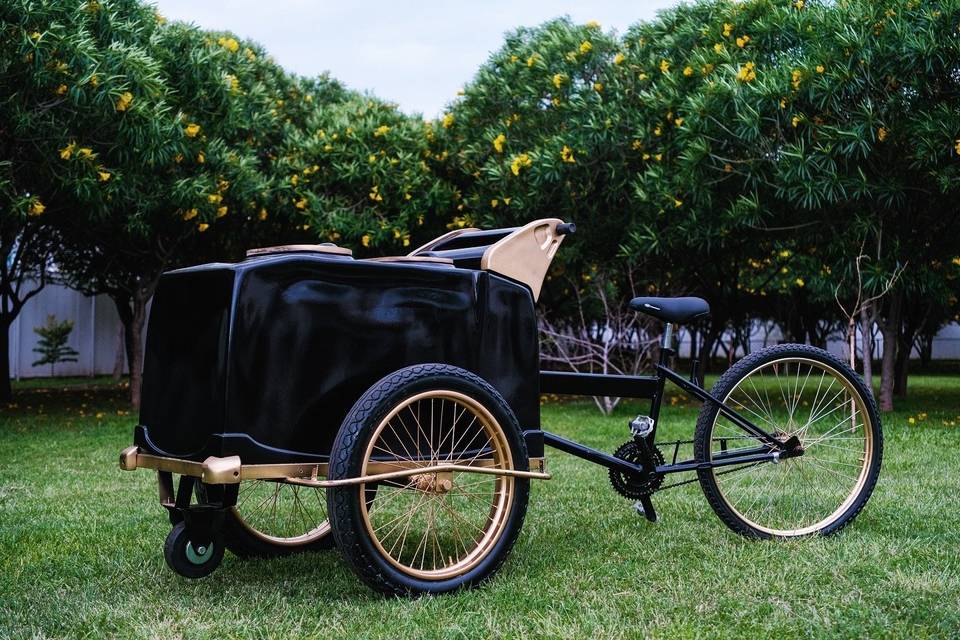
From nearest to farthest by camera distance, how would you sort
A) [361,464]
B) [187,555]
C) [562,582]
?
[361,464] < [187,555] < [562,582]

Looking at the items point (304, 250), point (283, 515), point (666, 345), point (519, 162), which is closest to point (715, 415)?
point (666, 345)

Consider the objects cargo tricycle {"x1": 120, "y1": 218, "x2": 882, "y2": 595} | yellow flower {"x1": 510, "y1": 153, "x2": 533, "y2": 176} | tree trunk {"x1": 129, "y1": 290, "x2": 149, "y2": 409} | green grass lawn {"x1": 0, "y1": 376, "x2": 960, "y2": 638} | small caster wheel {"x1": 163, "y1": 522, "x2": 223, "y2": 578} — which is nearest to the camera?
green grass lawn {"x1": 0, "y1": 376, "x2": 960, "y2": 638}

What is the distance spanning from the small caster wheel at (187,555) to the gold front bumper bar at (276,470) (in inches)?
8.9

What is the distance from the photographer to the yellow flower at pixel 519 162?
37.9 feet

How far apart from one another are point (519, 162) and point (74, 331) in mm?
15202

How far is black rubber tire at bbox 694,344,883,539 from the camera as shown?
4.16 m

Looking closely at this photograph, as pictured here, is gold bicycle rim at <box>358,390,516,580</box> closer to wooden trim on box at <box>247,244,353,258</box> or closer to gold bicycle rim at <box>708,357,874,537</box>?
wooden trim on box at <box>247,244,353,258</box>

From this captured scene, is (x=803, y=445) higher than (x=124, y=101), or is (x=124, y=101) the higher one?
(x=124, y=101)

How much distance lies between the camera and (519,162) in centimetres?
1160

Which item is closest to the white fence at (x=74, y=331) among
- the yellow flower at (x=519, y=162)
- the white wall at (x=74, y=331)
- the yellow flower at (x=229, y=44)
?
the white wall at (x=74, y=331)

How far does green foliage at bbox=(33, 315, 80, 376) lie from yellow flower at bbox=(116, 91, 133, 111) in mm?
13091

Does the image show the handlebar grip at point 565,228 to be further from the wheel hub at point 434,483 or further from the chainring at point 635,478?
the wheel hub at point 434,483

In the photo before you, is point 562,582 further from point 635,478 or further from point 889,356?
point 889,356

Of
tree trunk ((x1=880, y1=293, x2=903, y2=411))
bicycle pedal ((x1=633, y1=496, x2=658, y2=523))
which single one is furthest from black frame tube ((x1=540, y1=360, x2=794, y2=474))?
tree trunk ((x1=880, y1=293, x2=903, y2=411))
